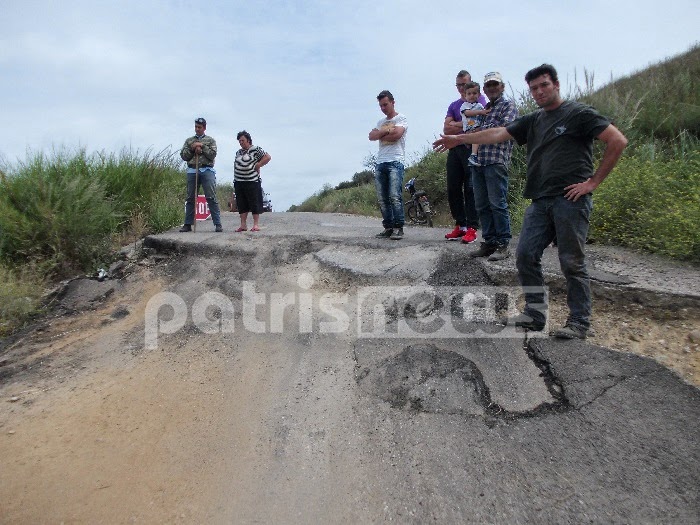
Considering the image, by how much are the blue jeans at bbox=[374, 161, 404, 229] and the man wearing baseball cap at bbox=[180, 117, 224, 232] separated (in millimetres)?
2455

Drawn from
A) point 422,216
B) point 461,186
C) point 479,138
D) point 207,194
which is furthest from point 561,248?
point 422,216

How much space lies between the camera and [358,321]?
13.1ft

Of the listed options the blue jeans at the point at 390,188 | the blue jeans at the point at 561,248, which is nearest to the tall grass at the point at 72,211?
the blue jeans at the point at 390,188

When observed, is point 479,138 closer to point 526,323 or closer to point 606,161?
point 606,161

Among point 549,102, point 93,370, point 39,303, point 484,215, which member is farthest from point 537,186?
point 39,303

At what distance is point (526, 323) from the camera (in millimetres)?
3555

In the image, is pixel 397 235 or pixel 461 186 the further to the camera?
pixel 397 235

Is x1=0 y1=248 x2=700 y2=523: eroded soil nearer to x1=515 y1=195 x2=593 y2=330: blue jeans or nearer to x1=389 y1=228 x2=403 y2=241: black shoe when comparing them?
x1=515 y1=195 x2=593 y2=330: blue jeans

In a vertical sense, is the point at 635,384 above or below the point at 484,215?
below

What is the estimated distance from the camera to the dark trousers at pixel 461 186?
5.04 m

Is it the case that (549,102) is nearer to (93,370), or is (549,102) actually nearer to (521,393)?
(521,393)

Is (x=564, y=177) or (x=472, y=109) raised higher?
(x=472, y=109)

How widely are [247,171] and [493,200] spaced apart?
11.4 ft

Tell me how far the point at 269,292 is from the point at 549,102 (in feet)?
9.26
